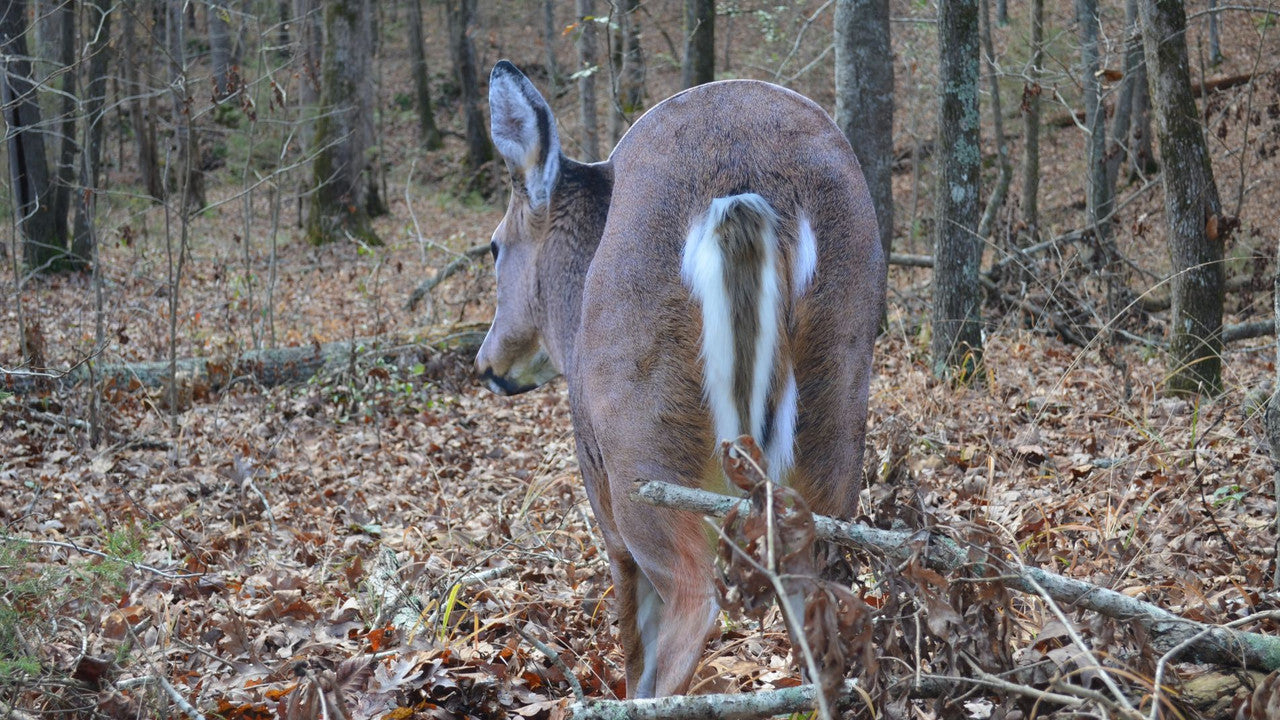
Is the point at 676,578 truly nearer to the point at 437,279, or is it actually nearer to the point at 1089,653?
the point at 1089,653

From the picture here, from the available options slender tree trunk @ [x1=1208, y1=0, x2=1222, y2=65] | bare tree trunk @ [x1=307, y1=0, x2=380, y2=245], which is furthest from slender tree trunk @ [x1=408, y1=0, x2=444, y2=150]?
slender tree trunk @ [x1=1208, y1=0, x2=1222, y2=65]

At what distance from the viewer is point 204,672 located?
353cm

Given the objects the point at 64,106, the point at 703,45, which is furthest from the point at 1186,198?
the point at 64,106

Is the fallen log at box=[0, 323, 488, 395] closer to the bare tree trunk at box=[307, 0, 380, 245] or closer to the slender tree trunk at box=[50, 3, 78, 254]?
the slender tree trunk at box=[50, 3, 78, 254]

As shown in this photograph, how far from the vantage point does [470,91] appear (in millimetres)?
27891

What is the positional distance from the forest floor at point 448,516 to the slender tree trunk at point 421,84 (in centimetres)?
1865

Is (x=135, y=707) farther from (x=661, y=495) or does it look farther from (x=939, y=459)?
(x=939, y=459)

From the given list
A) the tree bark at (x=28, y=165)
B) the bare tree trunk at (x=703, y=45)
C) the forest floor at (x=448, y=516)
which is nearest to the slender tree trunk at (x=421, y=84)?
the tree bark at (x=28, y=165)

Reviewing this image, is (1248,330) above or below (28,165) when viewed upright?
below

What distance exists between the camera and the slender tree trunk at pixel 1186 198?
582cm

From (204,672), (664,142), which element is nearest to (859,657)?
(664,142)

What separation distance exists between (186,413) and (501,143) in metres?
5.94

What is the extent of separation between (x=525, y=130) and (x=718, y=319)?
1281 millimetres

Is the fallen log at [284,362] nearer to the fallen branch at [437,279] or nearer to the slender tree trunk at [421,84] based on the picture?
the fallen branch at [437,279]
